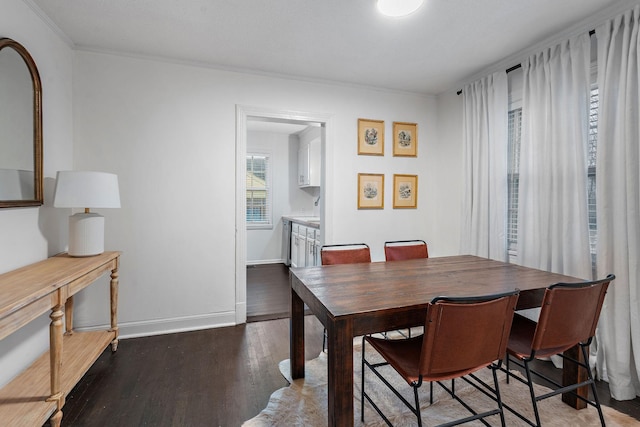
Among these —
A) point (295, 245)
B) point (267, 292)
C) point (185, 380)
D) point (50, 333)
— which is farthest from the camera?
point (295, 245)

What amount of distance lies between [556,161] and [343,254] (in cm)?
184

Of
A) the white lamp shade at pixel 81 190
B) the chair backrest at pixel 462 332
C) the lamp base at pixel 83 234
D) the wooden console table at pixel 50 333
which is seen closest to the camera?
the chair backrest at pixel 462 332

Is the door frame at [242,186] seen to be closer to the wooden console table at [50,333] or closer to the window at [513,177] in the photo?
the wooden console table at [50,333]

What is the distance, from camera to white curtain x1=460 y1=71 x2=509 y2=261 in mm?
2936

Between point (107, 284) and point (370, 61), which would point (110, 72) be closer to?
point (107, 284)

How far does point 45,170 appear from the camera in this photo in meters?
2.23

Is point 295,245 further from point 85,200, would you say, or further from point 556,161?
point 556,161

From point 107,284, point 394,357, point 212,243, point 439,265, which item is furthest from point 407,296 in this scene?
point 107,284

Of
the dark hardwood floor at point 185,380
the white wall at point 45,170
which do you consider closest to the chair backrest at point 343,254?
the dark hardwood floor at point 185,380

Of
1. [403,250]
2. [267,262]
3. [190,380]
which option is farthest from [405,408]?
[267,262]

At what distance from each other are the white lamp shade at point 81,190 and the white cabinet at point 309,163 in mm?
3368

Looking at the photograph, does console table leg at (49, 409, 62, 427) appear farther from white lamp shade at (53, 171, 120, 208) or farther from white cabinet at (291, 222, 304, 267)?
white cabinet at (291, 222, 304, 267)

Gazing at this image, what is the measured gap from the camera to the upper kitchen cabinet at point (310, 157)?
5168mm

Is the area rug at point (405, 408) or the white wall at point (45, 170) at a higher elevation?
the white wall at point (45, 170)
